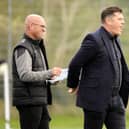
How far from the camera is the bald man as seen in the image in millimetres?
7062

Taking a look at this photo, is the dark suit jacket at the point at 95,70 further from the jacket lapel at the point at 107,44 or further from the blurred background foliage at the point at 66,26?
the blurred background foliage at the point at 66,26

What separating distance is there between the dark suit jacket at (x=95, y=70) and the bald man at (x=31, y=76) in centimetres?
44

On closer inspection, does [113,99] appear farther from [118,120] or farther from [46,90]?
[46,90]

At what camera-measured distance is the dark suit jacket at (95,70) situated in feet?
22.1

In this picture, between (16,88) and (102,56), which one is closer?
(102,56)

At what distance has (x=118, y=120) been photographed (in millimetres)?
6910

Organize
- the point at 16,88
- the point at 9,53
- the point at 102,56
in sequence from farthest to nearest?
the point at 9,53, the point at 16,88, the point at 102,56

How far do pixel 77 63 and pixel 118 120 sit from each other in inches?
27.3

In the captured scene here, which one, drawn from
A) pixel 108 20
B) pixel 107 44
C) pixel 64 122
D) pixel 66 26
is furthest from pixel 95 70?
pixel 66 26

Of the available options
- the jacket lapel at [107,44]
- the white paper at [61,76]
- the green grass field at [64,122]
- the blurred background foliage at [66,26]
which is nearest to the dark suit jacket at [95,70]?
the jacket lapel at [107,44]

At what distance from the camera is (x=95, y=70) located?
22.1ft

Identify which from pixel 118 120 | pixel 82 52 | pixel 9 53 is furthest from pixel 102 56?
pixel 9 53

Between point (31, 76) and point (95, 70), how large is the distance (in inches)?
26.5

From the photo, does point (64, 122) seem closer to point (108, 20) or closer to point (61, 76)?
point (61, 76)
